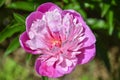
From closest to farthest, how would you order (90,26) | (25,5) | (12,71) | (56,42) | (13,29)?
(56,42) < (13,29) < (25,5) < (90,26) < (12,71)

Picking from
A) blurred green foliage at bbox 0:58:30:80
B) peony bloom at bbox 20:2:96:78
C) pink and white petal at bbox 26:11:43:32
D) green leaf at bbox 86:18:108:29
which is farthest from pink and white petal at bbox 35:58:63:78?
blurred green foliage at bbox 0:58:30:80

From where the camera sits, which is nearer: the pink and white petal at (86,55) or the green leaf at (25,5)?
the pink and white petal at (86,55)

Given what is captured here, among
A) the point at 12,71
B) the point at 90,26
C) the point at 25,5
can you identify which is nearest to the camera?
the point at 25,5

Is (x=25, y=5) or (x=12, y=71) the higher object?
(x=25, y=5)

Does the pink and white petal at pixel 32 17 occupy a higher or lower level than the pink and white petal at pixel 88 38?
higher

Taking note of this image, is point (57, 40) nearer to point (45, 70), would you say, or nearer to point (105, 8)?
point (45, 70)

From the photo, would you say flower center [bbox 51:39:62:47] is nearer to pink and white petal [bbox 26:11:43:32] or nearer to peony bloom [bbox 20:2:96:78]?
peony bloom [bbox 20:2:96:78]

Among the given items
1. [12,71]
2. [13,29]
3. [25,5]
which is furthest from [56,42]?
[12,71]

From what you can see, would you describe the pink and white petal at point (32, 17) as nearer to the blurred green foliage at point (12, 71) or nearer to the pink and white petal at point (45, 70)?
the pink and white petal at point (45, 70)

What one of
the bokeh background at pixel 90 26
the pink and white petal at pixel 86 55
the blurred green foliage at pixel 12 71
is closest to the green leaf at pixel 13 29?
the bokeh background at pixel 90 26
